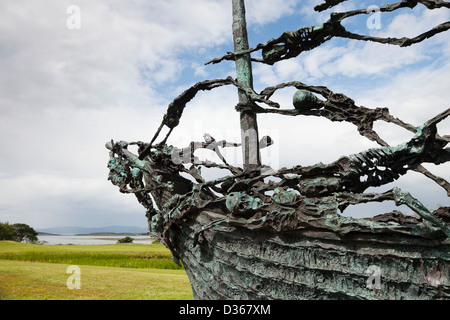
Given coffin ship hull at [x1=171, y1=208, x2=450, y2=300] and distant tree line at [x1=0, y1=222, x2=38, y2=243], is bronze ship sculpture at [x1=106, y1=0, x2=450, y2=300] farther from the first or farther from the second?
distant tree line at [x1=0, y1=222, x2=38, y2=243]

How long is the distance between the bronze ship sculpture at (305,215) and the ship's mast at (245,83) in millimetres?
14

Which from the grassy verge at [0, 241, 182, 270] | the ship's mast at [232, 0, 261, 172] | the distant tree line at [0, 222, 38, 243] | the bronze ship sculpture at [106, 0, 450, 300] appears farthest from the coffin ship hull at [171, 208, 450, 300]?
the distant tree line at [0, 222, 38, 243]

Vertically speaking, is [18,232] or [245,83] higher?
[245,83]

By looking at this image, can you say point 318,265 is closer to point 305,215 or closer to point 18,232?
point 305,215

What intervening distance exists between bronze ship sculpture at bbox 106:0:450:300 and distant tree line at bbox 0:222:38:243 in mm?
23702

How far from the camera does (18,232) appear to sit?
24547 millimetres

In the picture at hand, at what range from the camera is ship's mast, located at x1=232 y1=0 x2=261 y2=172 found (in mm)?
4227

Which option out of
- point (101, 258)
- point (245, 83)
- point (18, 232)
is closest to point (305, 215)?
point (245, 83)

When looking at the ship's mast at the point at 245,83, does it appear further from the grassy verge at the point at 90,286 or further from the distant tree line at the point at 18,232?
the distant tree line at the point at 18,232

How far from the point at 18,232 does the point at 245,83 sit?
2621cm

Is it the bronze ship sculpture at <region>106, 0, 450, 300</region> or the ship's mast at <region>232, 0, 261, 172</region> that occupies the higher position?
the ship's mast at <region>232, 0, 261, 172</region>

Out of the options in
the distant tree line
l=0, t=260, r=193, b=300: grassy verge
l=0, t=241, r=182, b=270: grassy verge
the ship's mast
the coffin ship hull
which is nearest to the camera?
the coffin ship hull
